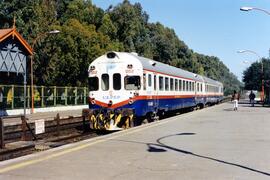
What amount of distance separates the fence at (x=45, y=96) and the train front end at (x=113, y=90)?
1493 cm

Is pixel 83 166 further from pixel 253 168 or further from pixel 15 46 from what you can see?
pixel 15 46

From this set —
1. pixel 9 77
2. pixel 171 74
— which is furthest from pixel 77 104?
pixel 171 74

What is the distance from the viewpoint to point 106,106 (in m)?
21.0

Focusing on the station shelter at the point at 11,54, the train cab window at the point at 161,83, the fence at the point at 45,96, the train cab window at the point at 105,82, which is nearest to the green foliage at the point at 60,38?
the fence at the point at 45,96

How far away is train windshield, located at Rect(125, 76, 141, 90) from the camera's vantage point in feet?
68.5

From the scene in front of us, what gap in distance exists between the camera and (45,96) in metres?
42.3

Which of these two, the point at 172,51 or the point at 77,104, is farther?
the point at 172,51

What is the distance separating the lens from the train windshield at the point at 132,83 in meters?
Result: 20.9

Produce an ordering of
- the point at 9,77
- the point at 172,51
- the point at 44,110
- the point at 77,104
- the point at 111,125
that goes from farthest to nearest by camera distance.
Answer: the point at 172,51
the point at 77,104
the point at 44,110
the point at 9,77
the point at 111,125

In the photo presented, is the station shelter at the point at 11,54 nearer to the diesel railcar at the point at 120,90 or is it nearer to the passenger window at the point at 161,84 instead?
the passenger window at the point at 161,84

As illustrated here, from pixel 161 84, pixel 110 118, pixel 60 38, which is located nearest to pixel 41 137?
pixel 110 118

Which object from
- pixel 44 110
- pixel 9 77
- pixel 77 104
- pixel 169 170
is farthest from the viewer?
pixel 77 104

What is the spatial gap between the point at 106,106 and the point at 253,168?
11.9 meters

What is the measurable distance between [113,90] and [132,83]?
0.89 m
